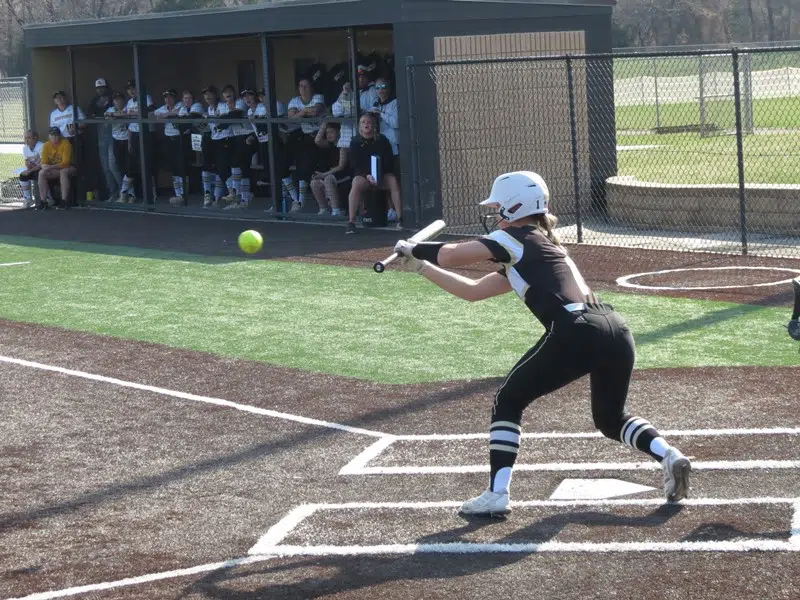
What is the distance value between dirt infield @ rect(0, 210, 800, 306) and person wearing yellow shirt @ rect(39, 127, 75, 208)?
625mm

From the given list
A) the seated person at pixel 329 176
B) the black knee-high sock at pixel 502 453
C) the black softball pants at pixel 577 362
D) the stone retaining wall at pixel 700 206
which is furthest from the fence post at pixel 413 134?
the black knee-high sock at pixel 502 453

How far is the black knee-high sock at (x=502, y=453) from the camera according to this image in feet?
19.7

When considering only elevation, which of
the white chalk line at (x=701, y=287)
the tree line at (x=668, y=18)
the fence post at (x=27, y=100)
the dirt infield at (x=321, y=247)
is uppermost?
the tree line at (x=668, y=18)

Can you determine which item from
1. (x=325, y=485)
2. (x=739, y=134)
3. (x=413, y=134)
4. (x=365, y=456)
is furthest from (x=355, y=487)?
(x=413, y=134)

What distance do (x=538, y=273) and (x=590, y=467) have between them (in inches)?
54.3

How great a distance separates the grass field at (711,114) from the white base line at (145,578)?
2194 cm

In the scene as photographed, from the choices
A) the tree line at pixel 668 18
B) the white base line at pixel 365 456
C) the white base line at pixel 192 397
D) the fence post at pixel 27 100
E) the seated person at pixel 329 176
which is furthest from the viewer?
the tree line at pixel 668 18

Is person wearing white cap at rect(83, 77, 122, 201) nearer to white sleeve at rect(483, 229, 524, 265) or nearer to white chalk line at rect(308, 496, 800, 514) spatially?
white chalk line at rect(308, 496, 800, 514)

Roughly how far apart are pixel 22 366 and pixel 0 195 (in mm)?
16471

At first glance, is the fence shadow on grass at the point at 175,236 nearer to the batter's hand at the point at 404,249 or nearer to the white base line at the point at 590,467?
the white base line at the point at 590,467

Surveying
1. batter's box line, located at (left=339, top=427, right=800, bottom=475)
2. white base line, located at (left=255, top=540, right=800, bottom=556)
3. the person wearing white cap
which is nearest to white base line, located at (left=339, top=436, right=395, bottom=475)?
batter's box line, located at (left=339, top=427, right=800, bottom=475)

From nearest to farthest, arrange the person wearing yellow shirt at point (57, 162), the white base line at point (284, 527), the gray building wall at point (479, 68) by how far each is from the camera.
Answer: the white base line at point (284, 527) → the gray building wall at point (479, 68) → the person wearing yellow shirt at point (57, 162)

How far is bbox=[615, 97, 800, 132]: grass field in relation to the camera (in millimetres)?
28266

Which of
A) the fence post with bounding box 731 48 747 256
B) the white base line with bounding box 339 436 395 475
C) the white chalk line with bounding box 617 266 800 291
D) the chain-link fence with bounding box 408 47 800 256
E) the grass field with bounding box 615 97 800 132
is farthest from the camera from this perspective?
the grass field with bounding box 615 97 800 132
